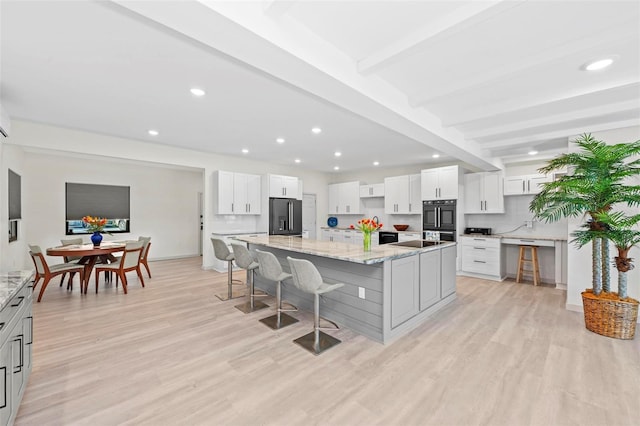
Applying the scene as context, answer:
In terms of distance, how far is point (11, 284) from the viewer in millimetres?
1872

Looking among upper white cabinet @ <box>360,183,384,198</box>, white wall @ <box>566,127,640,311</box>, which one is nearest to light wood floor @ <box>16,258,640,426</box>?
white wall @ <box>566,127,640,311</box>

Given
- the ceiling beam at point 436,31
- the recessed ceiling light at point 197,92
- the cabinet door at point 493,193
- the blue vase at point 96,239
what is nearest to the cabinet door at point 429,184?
the cabinet door at point 493,193

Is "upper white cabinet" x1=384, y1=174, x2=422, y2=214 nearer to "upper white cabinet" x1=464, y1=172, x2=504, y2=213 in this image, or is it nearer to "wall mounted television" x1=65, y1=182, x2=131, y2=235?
"upper white cabinet" x1=464, y1=172, x2=504, y2=213

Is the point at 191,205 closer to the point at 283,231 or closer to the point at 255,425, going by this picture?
the point at 283,231

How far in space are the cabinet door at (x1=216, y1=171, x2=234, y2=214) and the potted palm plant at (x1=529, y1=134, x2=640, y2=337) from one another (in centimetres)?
584

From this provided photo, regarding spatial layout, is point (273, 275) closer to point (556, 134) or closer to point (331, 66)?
point (331, 66)

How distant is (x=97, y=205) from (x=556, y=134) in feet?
30.8

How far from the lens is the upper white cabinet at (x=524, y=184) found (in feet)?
18.0

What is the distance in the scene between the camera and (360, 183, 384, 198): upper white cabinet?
7848 millimetres

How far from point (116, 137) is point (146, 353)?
413cm

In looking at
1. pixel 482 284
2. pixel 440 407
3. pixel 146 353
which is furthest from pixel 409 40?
pixel 482 284

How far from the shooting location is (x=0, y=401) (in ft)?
4.97

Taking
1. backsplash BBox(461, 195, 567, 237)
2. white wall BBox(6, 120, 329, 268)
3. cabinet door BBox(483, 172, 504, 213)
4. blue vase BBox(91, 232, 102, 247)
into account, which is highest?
white wall BBox(6, 120, 329, 268)

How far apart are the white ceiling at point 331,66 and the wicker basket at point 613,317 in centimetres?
212
